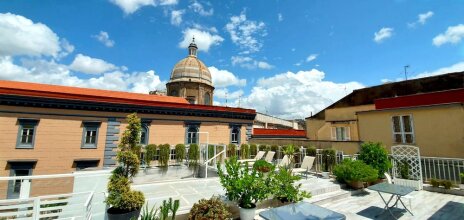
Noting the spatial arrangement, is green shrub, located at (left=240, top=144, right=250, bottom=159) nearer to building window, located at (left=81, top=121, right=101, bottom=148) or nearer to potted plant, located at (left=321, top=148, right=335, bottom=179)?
potted plant, located at (left=321, top=148, right=335, bottom=179)

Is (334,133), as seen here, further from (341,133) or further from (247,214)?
(247,214)

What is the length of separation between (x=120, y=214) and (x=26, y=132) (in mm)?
10811

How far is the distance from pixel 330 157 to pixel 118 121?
12.1 m

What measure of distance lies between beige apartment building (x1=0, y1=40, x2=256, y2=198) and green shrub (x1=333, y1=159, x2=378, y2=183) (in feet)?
23.1

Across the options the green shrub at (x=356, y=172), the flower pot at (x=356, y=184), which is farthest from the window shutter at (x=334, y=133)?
the flower pot at (x=356, y=184)

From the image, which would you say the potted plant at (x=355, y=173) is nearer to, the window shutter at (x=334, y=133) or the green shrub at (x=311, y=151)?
the green shrub at (x=311, y=151)

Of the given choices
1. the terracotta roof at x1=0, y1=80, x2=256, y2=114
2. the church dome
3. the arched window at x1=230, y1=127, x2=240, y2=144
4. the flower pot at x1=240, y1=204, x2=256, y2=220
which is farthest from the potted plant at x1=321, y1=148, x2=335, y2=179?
the church dome

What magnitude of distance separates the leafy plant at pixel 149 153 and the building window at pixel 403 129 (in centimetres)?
1433

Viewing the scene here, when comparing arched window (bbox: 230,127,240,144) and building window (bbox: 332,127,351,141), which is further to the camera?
building window (bbox: 332,127,351,141)

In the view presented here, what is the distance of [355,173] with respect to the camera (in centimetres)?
808

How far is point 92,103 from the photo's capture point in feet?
42.6

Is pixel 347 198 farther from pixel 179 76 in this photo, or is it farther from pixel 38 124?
pixel 179 76

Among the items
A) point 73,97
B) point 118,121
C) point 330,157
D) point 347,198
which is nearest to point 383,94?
point 330,157

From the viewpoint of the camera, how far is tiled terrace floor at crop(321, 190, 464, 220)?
608 cm
